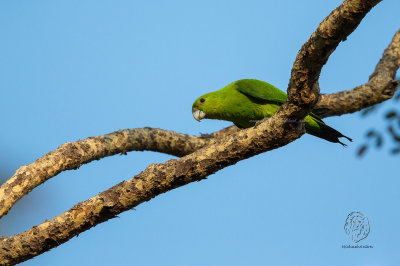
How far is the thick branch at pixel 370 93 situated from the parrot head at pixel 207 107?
4.83 feet

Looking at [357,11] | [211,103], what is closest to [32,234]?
[357,11]

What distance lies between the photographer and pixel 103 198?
3732 millimetres

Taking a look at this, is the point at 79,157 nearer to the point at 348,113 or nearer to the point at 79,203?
the point at 79,203

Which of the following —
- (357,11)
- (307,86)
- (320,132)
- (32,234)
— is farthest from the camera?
(320,132)

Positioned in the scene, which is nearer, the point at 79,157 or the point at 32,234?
the point at 32,234

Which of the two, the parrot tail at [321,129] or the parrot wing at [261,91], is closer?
the parrot tail at [321,129]

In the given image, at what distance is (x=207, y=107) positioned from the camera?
664cm

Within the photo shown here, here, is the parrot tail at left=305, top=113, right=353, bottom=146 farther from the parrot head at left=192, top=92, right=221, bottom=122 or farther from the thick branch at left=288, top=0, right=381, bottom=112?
the thick branch at left=288, top=0, right=381, bottom=112

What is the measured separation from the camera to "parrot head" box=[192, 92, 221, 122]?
654 centimetres

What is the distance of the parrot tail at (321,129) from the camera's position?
5.50 m

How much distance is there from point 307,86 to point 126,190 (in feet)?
5.84

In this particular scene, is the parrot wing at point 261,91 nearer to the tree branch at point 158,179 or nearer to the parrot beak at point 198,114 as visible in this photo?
the parrot beak at point 198,114

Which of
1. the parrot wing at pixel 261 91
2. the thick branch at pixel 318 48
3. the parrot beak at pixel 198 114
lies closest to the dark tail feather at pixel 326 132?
the parrot wing at pixel 261 91

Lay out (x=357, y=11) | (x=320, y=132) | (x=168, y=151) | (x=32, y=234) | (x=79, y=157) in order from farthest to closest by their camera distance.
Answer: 1. (x=168, y=151)
2. (x=320, y=132)
3. (x=79, y=157)
4. (x=32, y=234)
5. (x=357, y=11)
